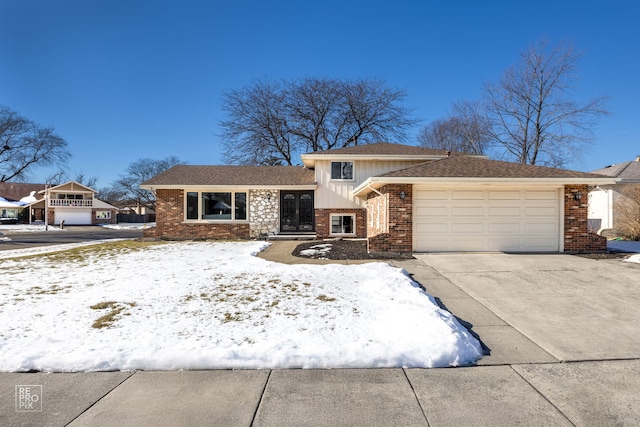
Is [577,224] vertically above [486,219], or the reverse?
[486,219]

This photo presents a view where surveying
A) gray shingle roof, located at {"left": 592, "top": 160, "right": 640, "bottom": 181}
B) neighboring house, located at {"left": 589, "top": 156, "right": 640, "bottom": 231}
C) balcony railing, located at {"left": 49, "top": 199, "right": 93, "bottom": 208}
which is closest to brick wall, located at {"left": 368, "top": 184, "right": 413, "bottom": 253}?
neighboring house, located at {"left": 589, "top": 156, "right": 640, "bottom": 231}

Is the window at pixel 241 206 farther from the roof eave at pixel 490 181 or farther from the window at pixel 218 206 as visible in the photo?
the roof eave at pixel 490 181

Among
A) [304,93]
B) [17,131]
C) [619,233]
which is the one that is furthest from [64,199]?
[619,233]

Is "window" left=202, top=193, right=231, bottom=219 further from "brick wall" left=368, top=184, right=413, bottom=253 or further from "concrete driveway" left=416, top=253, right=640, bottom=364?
"concrete driveway" left=416, top=253, right=640, bottom=364

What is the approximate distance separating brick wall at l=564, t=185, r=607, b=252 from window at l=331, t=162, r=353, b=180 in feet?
27.7

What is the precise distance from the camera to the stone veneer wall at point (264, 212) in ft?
54.3

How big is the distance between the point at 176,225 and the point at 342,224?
25.3ft

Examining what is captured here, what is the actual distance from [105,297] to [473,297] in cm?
592

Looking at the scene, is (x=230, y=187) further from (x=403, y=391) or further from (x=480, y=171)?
(x=403, y=391)

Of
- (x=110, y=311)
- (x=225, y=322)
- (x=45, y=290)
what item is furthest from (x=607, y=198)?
(x=45, y=290)

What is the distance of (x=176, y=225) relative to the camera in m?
16.4

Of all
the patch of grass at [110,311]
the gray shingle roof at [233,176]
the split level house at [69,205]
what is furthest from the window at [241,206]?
the split level house at [69,205]

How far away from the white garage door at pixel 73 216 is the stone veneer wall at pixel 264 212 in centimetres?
3300

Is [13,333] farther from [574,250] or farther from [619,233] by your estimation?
[619,233]
